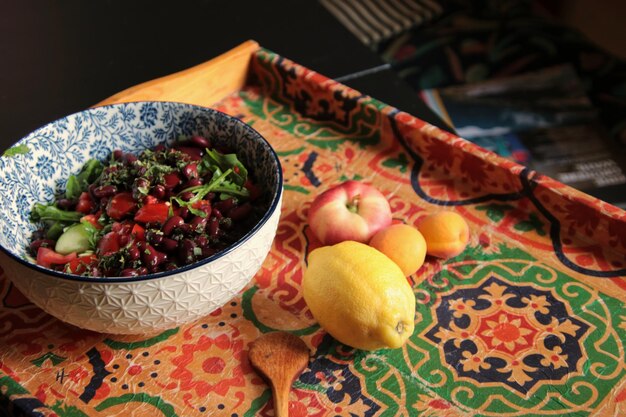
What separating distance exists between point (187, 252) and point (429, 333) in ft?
1.19

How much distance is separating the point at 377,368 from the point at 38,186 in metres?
0.59

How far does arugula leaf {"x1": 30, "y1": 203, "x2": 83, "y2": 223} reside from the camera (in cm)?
105

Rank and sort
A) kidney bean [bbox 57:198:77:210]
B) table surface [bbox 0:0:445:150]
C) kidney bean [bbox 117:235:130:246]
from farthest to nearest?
1. table surface [bbox 0:0:445:150]
2. kidney bean [bbox 57:198:77:210]
3. kidney bean [bbox 117:235:130:246]

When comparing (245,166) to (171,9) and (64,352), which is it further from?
(171,9)

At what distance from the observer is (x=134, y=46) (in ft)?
5.41

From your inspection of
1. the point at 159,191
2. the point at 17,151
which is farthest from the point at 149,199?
the point at 17,151

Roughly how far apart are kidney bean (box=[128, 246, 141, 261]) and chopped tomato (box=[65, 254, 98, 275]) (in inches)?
2.2

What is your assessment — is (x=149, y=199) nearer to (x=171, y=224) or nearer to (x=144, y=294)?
(x=171, y=224)

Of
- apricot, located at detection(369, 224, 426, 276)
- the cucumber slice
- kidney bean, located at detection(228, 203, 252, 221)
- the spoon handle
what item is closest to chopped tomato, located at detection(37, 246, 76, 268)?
the cucumber slice


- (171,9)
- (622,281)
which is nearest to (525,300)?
(622,281)

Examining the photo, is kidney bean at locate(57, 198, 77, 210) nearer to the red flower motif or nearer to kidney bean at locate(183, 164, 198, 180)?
kidney bean at locate(183, 164, 198, 180)

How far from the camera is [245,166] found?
115 cm

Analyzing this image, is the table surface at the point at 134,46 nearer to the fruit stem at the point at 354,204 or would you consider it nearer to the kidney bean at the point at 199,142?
the fruit stem at the point at 354,204

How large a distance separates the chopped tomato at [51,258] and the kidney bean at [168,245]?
132mm
